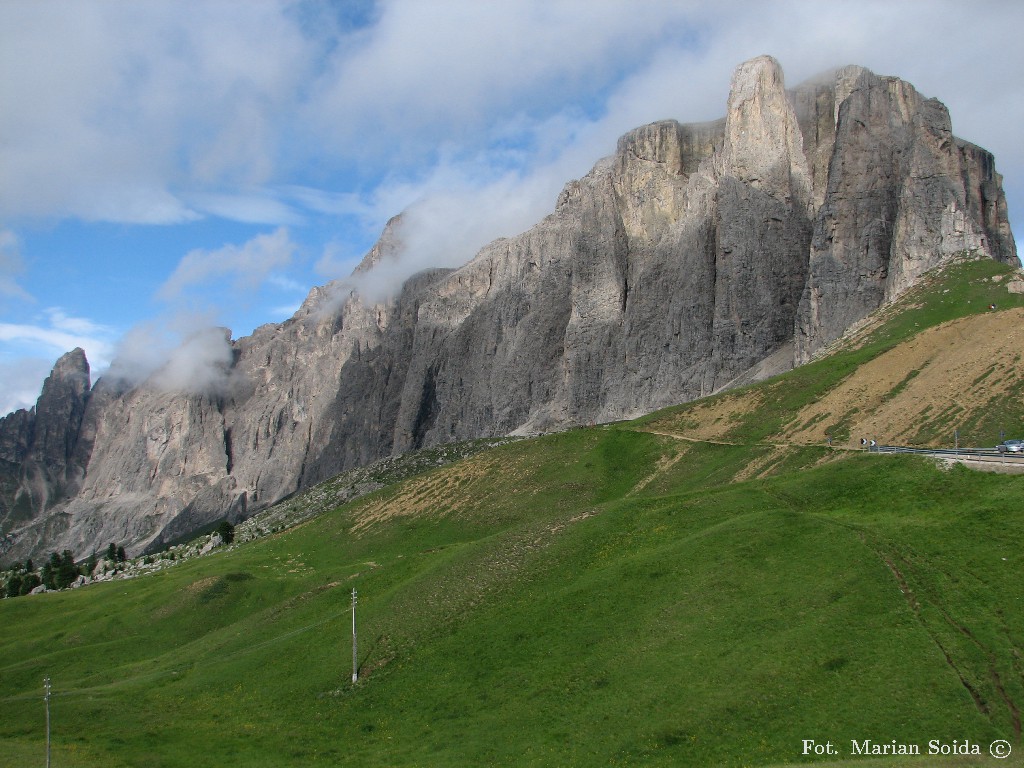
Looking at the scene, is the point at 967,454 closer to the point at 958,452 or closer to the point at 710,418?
the point at 958,452

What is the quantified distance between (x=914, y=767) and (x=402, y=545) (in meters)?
66.7

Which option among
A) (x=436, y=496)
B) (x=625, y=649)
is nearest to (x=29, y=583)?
(x=436, y=496)

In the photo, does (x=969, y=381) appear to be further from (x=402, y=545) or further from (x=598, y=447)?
(x=402, y=545)

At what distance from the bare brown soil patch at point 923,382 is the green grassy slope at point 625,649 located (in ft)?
22.9

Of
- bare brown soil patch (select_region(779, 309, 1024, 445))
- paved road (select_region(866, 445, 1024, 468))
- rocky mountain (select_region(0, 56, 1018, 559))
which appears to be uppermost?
rocky mountain (select_region(0, 56, 1018, 559))

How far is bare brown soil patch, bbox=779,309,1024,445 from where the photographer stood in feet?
228

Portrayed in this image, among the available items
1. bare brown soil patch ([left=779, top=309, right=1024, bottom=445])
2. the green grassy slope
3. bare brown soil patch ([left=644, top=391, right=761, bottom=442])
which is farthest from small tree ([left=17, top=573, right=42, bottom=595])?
bare brown soil patch ([left=779, top=309, right=1024, bottom=445])

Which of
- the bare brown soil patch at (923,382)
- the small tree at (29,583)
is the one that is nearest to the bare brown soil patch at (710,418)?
the bare brown soil patch at (923,382)

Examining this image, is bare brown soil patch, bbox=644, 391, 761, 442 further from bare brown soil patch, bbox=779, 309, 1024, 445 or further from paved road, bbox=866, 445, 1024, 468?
paved road, bbox=866, 445, 1024, 468

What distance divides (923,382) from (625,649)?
157 feet

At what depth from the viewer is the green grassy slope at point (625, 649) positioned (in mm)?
33156

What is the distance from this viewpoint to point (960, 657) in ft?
109

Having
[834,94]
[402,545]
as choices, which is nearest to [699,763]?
[402,545]

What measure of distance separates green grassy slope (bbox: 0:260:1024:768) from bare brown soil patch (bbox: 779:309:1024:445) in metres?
6.97
